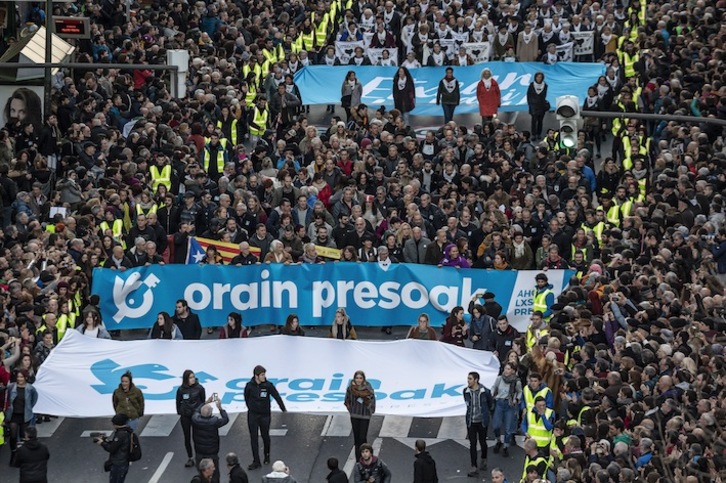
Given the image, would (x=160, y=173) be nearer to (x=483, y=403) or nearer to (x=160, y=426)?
(x=160, y=426)

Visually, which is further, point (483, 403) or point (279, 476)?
point (483, 403)

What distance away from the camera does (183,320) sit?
28.4m

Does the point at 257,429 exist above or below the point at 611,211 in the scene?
below

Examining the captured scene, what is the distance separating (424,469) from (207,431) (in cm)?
309

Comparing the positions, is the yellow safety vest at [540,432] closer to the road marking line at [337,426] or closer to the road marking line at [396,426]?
the road marking line at [396,426]

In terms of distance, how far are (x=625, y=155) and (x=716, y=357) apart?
41.6 ft

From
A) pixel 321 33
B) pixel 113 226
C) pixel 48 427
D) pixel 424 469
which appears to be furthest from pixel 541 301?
pixel 321 33

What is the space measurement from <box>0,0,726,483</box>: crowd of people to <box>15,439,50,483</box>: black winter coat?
20 cm

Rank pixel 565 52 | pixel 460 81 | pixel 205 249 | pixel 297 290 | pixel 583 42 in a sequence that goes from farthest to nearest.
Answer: pixel 583 42 < pixel 565 52 < pixel 460 81 < pixel 205 249 < pixel 297 290

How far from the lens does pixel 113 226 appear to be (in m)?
30.8

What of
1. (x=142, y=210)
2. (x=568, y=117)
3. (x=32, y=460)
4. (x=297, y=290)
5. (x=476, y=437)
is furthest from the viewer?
(x=142, y=210)

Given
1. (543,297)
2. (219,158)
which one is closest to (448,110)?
(219,158)

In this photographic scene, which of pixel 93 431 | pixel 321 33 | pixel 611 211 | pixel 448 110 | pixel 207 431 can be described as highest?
pixel 321 33

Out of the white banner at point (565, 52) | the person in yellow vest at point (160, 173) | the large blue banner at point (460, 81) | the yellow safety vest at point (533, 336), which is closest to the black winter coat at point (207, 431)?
the yellow safety vest at point (533, 336)
